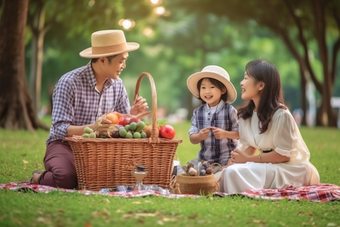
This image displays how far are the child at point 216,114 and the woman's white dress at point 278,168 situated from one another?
25.9 inches

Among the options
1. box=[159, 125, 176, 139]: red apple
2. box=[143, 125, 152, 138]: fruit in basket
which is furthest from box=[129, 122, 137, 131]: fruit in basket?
box=[159, 125, 176, 139]: red apple

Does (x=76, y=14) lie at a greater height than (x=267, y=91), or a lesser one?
greater

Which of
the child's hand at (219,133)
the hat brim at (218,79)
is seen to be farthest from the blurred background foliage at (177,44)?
the child's hand at (219,133)

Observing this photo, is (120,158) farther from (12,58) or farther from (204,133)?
(12,58)

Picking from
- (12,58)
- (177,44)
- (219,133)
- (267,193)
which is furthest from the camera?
(177,44)

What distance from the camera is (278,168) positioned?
23.6 feet

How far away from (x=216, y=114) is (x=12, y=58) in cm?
790

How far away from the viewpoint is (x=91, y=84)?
763 centimetres

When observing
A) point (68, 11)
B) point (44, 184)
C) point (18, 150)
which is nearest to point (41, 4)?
point (68, 11)

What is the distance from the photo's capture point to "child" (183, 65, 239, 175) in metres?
7.86

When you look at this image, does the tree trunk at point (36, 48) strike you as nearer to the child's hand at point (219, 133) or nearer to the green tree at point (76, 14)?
the green tree at point (76, 14)

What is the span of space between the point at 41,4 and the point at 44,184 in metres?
14.6

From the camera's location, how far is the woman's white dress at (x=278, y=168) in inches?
280

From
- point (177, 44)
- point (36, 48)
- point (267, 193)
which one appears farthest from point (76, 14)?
point (177, 44)
